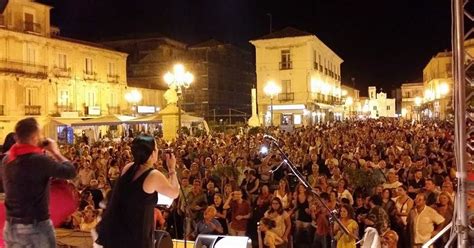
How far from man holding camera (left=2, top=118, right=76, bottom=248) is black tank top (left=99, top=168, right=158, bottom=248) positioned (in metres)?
0.43

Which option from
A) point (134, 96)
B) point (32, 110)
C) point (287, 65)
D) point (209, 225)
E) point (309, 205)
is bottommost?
point (209, 225)

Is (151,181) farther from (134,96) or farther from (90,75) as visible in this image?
(90,75)

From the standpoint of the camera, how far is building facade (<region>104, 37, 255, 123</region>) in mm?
56812

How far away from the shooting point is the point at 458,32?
4367 millimetres

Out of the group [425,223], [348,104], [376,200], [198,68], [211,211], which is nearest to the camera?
[425,223]

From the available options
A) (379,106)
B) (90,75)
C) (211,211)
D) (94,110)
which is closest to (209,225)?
(211,211)

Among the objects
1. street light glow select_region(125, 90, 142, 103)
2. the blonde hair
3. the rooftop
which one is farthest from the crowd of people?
the rooftop

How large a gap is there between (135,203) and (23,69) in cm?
3952

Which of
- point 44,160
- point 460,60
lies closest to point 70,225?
point 44,160

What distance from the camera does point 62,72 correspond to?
1752 inches

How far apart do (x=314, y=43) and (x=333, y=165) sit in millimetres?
40826

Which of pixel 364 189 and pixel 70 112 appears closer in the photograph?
pixel 364 189

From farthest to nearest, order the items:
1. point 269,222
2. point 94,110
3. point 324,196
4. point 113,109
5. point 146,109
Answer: point 146,109 < point 113,109 < point 94,110 < point 324,196 < point 269,222

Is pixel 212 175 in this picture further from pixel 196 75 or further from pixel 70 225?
pixel 196 75
